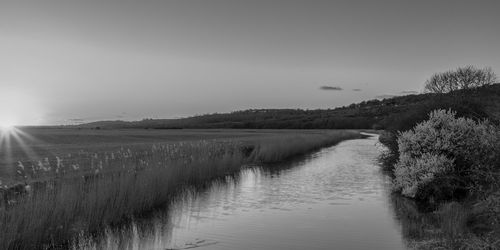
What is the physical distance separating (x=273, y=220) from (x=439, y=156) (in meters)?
6.31

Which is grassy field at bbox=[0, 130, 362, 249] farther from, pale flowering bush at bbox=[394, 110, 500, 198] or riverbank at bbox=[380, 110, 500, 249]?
pale flowering bush at bbox=[394, 110, 500, 198]

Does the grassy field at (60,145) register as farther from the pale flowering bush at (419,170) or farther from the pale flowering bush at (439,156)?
the pale flowering bush at (439,156)

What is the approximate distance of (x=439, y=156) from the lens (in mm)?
16766

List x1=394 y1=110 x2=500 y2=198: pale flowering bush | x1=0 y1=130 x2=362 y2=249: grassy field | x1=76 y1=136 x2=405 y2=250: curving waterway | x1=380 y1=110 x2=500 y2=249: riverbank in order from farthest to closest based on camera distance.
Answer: x1=394 y1=110 x2=500 y2=198: pale flowering bush < x1=380 y1=110 x2=500 y2=249: riverbank < x1=76 y1=136 x2=405 y2=250: curving waterway < x1=0 y1=130 x2=362 y2=249: grassy field

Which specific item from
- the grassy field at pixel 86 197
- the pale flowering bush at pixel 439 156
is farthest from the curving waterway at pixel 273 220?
the pale flowering bush at pixel 439 156

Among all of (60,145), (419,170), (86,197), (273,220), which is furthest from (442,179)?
(60,145)

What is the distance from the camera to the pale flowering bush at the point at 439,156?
637 inches

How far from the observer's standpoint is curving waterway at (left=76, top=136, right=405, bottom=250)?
12164 mm

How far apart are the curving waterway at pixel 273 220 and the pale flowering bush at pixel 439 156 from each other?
1.39 m

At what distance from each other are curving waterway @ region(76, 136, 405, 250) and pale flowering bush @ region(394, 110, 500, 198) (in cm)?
139

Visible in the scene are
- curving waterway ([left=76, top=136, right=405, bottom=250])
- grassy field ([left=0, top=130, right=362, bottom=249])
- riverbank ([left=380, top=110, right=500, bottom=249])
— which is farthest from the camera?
riverbank ([left=380, top=110, right=500, bottom=249])

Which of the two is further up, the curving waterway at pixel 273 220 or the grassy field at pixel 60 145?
the grassy field at pixel 60 145

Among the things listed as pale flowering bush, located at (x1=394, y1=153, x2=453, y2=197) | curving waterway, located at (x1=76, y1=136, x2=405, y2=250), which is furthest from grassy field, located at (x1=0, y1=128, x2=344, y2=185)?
pale flowering bush, located at (x1=394, y1=153, x2=453, y2=197)

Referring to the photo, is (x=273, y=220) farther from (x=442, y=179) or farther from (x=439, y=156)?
(x=439, y=156)
